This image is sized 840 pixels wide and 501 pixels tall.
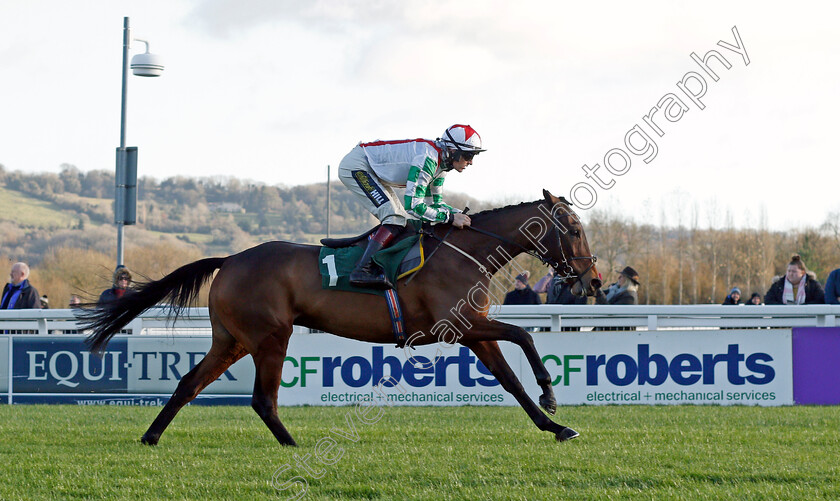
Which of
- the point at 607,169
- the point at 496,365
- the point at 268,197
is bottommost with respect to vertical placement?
the point at 496,365

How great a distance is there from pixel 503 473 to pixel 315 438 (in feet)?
6.92

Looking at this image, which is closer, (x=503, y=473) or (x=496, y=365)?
(x=503, y=473)

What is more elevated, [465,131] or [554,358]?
[465,131]

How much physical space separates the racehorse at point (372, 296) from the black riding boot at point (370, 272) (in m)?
0.12

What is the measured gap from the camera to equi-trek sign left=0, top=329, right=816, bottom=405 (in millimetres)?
9891

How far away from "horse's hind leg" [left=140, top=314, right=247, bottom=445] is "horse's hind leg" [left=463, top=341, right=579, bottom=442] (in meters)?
1.83

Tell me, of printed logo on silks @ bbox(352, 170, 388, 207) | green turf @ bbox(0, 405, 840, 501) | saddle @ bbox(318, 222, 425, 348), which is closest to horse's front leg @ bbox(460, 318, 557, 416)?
green turf @ bbox(0, 405, 840, 501)

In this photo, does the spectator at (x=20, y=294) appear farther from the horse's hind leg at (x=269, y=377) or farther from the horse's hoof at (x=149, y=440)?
the horse's hind leg at (x=269, y=377)

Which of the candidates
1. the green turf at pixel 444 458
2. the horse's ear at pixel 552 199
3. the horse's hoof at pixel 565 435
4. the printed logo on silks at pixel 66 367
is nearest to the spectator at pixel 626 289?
the green turf at pixel 444 458

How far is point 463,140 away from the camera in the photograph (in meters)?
6.65

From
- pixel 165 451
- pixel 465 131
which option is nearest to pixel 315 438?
pixel 165 451

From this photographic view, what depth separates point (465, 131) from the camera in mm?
6672

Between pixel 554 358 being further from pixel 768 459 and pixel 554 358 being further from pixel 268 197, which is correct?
pixel 268 197

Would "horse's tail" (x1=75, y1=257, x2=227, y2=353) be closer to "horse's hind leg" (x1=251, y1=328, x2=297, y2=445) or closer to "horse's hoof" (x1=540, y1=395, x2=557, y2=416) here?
"horse's hind leg" (x1=251, y1=328, x2=297, y2=445)
